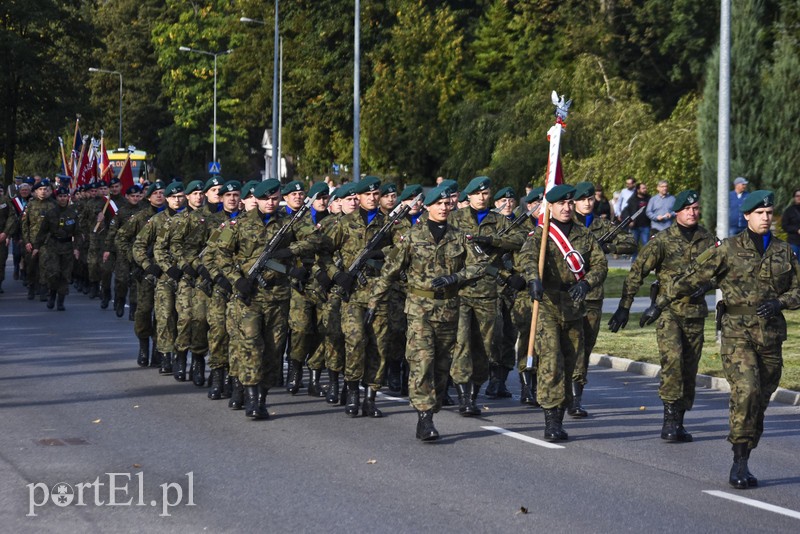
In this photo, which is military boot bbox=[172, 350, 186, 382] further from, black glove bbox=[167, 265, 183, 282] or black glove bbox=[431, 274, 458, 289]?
black glove bbox=[431, 274, 458, 289]

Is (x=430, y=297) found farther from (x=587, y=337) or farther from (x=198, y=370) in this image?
(x=198, y=370)

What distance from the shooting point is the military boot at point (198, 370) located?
14.6 m

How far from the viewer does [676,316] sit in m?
11.7

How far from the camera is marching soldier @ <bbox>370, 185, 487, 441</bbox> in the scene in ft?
Answer: 37.2

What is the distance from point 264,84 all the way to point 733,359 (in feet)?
179

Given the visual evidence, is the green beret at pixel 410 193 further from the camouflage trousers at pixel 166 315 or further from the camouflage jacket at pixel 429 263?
the camouflage trousers at pixel 166 315

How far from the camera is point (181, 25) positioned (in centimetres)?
8431

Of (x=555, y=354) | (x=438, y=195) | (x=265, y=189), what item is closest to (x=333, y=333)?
(x=265, y=189)

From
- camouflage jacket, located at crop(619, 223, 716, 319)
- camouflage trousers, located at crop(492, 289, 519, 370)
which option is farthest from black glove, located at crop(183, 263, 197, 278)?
camouflage jacket, located at crop(619, 223, 716, 319)

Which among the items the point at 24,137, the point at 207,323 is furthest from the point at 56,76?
the point at 207,323

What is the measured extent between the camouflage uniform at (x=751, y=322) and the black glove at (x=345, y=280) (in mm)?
3600

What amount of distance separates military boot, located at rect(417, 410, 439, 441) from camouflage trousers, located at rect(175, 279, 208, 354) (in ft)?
12.9

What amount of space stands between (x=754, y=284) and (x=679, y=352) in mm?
1916

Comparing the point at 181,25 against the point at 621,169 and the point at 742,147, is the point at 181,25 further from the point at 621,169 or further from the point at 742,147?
the point at 742,147
